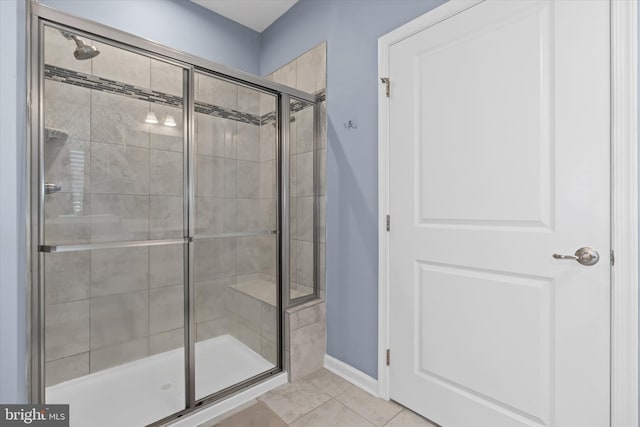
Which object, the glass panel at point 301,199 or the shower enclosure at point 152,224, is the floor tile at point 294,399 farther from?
the glass panel at point 301,199

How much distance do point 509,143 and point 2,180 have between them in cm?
174

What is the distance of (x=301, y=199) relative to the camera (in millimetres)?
2084

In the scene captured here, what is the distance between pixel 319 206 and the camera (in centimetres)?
217

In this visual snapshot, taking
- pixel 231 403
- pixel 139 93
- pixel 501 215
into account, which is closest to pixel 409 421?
pixel 231 403

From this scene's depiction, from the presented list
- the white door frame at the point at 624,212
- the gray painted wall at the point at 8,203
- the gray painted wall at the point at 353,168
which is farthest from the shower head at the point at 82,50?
the white door frame at the point at 624,212

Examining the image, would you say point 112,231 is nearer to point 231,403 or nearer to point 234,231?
point 234,231

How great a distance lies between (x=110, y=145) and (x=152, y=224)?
0.42 metres

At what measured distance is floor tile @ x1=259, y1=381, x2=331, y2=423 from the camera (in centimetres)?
163

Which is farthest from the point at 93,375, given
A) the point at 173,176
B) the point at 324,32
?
the point at 324,32

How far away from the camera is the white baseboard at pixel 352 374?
5.93 ft

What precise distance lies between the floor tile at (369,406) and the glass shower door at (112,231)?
3.00ft

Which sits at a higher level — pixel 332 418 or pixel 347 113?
pixel 347 113

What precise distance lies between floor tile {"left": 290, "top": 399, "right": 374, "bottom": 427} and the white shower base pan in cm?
44

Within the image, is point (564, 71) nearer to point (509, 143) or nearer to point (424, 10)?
point (509, 143)
